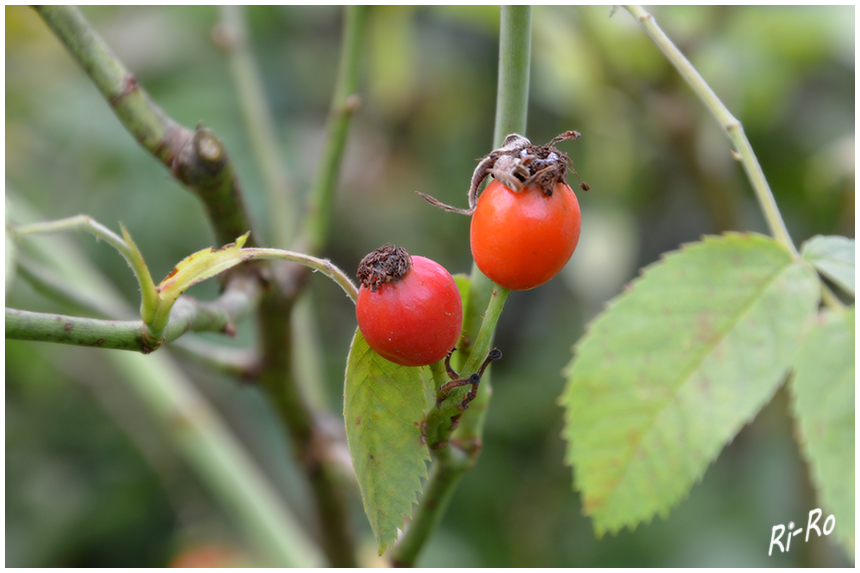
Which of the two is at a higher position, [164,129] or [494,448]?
[494,448]

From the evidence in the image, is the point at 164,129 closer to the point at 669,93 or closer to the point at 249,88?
the point at 249,88

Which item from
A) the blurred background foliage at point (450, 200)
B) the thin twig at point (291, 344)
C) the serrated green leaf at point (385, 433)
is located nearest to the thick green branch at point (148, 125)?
the thin twig at point (291, 344)

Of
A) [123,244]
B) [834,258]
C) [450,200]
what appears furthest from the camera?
[450,200]

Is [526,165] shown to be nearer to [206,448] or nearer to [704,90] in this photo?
[704,90]

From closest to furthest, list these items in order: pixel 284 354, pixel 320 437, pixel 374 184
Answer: pixel 284 354
pixel 320 437
pixel 374 184

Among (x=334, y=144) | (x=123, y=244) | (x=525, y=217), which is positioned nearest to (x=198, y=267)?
(x=123, y=244)

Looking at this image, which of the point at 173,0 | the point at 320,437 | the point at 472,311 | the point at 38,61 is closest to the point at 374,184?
the point at 173,0

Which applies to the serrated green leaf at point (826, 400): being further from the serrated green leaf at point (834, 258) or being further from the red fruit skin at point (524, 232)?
the red fruit skin at point (524, 232)
